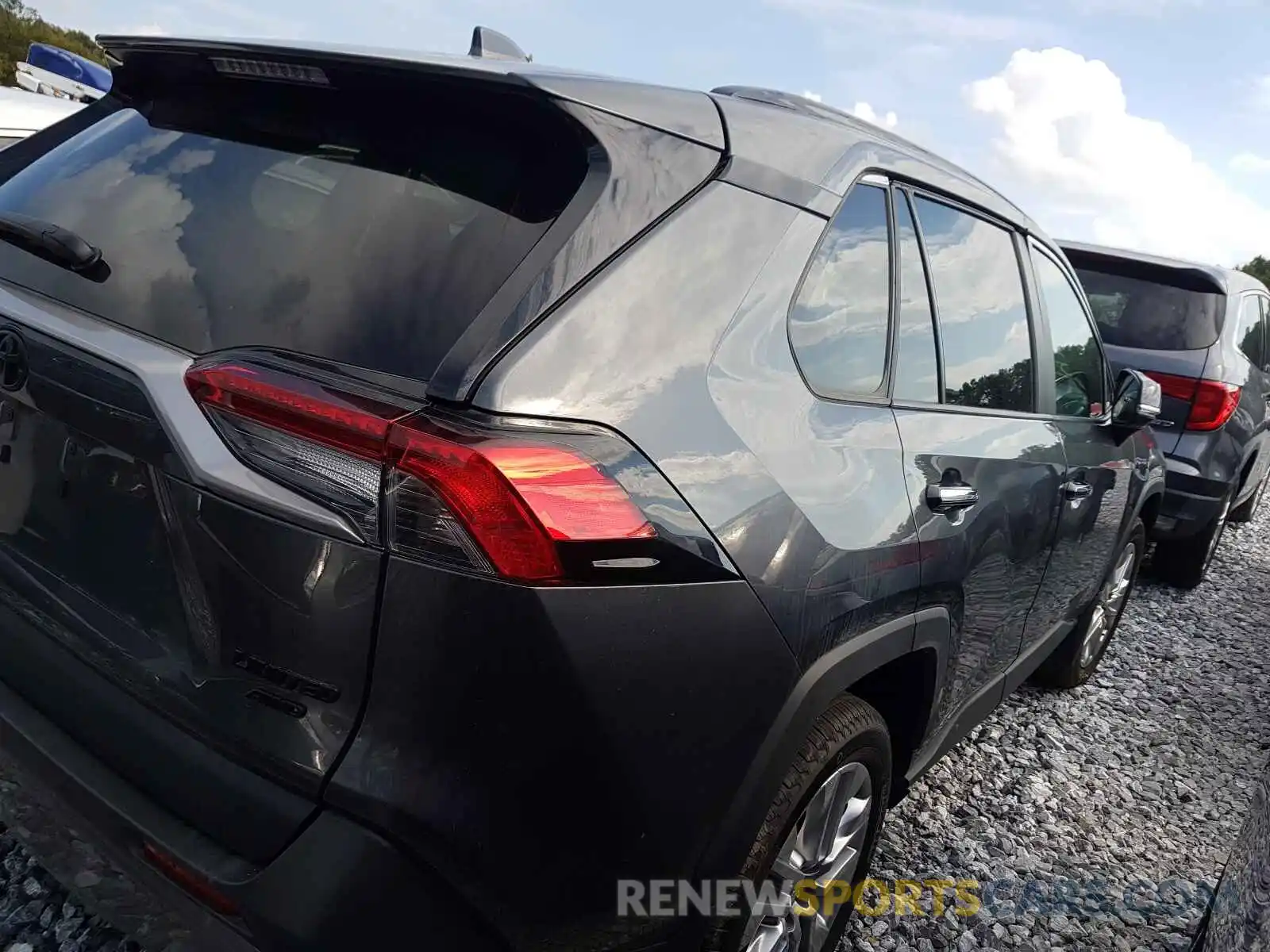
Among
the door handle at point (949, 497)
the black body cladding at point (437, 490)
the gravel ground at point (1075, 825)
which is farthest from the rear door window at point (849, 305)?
the gravel ground at point (1075, 825)

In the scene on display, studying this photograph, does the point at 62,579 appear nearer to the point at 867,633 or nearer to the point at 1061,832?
the point at 867,633

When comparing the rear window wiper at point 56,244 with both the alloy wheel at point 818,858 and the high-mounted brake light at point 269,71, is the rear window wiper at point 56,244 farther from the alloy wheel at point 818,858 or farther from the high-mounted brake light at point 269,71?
the alloy wheel at point 818,858

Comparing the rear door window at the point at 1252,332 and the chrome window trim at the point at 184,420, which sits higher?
the rear door window at the point at 1252,332

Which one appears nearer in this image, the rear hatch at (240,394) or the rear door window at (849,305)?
the rear hatch at (240,394)

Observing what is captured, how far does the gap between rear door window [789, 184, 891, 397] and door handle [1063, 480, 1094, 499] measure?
1167 millimetres

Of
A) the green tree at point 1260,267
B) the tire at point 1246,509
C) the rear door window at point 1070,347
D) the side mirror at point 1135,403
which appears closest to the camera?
the rear door window at point 1070,347

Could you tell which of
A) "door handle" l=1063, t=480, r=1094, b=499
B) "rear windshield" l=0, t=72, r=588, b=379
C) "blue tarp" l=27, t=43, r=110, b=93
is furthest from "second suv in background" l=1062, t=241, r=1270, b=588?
"blue tarp" l=27, t=43, r=110, b=93

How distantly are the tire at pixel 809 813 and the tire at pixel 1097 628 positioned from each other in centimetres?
190

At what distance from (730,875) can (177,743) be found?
89 cm

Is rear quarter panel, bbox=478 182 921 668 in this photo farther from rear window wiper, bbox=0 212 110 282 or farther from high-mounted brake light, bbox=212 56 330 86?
rear window wiper, bbox=0 212 110 282

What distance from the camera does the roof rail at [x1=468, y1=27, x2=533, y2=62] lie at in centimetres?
203

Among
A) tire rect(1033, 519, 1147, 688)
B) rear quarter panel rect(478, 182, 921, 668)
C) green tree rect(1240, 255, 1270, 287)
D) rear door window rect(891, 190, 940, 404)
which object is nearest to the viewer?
rear quarter panel rect(478, 182, 921, 668)

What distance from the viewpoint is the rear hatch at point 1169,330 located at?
17.2ft

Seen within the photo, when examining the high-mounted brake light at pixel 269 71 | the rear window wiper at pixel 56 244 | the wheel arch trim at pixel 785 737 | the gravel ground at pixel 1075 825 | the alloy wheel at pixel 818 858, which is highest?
the high-mounted brake light at pixel 269 71
